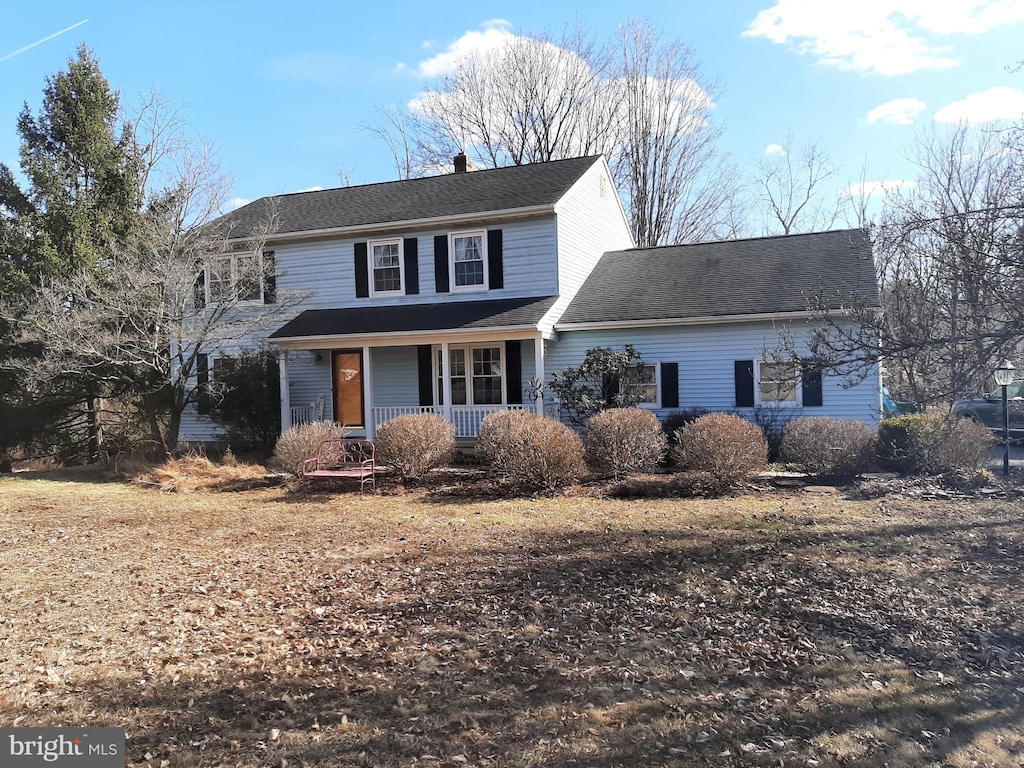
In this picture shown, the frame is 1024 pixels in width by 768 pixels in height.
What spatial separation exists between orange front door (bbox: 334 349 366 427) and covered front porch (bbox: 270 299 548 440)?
0.03 metres

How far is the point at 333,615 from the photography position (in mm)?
5688

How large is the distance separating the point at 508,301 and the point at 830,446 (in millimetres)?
8229

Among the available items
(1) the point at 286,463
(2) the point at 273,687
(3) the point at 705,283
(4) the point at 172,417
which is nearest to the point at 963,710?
(2) the point at 273,687

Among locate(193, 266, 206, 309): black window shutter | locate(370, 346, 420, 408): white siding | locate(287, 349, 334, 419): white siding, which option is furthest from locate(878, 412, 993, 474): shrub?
locate(193, 266, 206, 309): black window shutter

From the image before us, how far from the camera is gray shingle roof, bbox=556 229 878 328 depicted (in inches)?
622

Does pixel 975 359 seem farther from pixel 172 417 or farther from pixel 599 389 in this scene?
pixel 172 417

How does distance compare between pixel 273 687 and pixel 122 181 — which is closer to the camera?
pixel 273 687

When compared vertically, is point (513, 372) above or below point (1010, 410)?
above

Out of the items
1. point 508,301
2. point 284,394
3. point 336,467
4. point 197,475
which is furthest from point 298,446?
point 508,301

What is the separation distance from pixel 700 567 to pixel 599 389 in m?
9.38

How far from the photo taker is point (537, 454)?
11.4m

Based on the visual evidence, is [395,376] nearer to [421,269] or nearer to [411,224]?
[421,269]

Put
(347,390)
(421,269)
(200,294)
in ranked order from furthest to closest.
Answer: (347,390), (421,269), (200,294)

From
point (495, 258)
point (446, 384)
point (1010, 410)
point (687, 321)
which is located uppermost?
point (495, 258)
